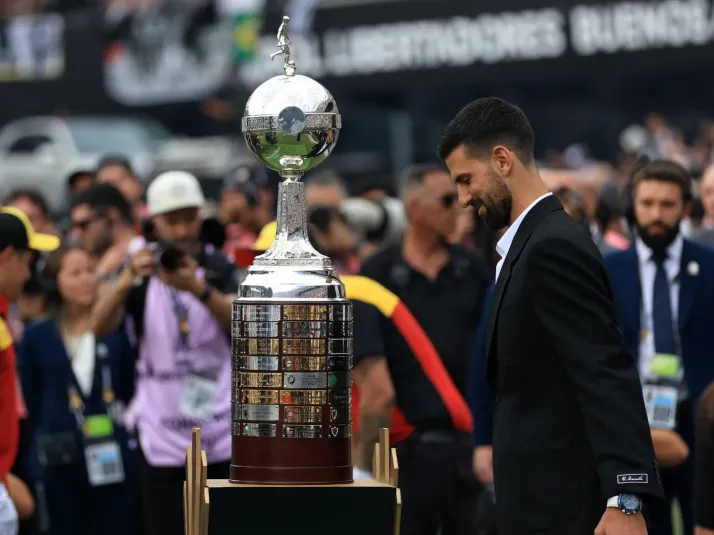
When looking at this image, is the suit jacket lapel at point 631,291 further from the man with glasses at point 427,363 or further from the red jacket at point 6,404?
the red jacket at point 6,404

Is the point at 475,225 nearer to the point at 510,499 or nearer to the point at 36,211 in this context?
the point at 36,211

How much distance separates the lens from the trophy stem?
5.59m

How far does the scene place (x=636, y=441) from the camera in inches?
216

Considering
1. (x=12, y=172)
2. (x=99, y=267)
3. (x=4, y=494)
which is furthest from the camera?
(x=12, y=172)

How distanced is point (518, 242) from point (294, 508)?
115 cm

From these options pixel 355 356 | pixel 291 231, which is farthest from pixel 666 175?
pixel 291 231

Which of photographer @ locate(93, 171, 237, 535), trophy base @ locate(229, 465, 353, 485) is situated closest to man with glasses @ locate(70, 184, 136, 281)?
photographer @ locate(93, 171, 237, 535)

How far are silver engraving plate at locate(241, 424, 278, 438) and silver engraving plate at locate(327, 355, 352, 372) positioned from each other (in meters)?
0.24

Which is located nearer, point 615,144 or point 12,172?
point 615,144

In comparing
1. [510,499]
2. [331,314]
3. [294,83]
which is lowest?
[510,499]

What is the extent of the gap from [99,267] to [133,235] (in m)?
0.30

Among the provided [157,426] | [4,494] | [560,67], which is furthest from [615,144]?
[4,494]

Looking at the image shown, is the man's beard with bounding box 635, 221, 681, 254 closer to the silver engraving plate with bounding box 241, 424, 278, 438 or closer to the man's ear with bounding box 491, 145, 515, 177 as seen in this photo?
the man's ear with bounding box 491, 145, 515, 177

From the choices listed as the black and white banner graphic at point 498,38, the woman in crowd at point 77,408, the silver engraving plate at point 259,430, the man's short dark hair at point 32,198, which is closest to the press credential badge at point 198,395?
the woman in crowd at point 77,408
